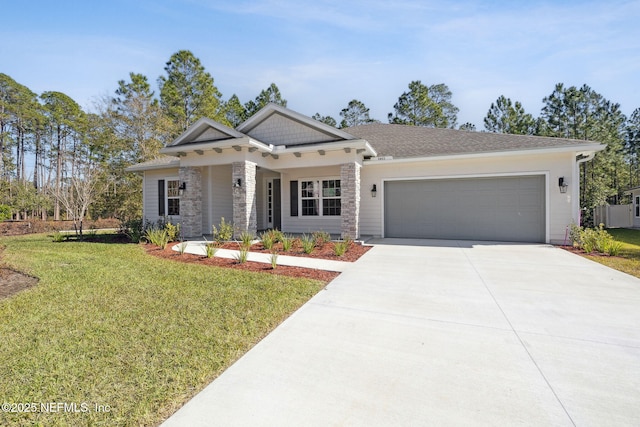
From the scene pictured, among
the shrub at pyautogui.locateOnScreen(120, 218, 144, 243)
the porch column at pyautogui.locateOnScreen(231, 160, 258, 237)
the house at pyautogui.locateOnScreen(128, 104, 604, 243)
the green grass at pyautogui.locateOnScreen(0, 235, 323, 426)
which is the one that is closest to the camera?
the green grass at pyautogui.locateOnScreen(0, 235, 323, 426)

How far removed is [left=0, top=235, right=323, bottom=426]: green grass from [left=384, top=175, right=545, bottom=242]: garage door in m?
6.78

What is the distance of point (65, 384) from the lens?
228 cm

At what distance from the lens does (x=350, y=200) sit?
9.84 metres

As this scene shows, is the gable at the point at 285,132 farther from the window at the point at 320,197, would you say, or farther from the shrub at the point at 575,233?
the shrub at the point at 575,233

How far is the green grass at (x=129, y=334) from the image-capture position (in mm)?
2148

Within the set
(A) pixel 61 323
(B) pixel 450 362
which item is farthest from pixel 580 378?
(A) pixel 61 323

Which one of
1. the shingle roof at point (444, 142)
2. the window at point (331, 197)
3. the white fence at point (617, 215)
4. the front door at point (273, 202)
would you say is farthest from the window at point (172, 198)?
the white fence at point (617, 215)

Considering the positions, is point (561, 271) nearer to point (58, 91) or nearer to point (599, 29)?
point (599, 29)

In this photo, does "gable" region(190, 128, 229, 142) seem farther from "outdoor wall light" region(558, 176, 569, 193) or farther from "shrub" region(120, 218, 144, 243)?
"outdoor wall light" region(558, 176, 569, 193)

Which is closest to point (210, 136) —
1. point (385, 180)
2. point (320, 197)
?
point (320, 197)

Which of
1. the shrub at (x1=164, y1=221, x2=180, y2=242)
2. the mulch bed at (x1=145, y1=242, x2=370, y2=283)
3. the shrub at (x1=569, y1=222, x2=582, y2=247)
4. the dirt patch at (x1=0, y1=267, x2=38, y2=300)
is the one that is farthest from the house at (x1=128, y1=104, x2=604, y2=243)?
the dirt patch at (x1=0, y1=267, x2=38, y2=300)

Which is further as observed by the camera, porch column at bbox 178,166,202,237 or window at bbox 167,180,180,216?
window at bbox 167,180,180,216

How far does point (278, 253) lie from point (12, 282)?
17.0 feet

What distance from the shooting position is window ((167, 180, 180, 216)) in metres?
12.6
